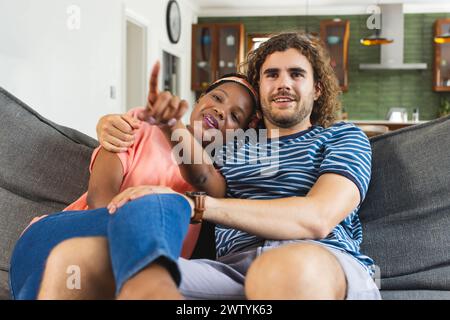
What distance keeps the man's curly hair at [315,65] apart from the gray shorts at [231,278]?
584 mm

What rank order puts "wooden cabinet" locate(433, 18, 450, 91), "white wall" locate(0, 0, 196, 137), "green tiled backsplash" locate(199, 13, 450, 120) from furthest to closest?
"green tiled backsplash" locate(199, 13, 450, 120), "wooden cabinet" locate(433, 18, 450, 91), "white wall" locate(0, 0, 196, 137)

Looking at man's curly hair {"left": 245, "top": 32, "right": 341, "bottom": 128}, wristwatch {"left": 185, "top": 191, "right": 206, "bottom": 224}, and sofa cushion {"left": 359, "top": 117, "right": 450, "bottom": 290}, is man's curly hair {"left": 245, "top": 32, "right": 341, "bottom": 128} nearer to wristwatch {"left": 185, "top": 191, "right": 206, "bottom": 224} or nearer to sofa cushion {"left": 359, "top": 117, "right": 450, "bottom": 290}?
sofa cushion {"left": 359, "top": 117, "right": 450, "bottom": 290}

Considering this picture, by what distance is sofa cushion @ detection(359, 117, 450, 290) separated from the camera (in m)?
1.38

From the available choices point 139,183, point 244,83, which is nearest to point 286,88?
point 244,83

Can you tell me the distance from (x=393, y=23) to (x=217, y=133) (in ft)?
21.5

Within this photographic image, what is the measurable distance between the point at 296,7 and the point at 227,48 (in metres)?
1.16

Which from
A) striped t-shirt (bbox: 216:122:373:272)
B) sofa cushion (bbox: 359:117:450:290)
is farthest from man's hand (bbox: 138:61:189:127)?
sofa cushion (bbox: 359:117:450:290)

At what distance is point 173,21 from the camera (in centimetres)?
660

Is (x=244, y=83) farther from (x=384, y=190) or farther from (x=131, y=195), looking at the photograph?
(x=131, y=195)

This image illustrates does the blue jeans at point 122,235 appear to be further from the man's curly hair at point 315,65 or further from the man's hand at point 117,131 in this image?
the man's curly hair at point 315,65

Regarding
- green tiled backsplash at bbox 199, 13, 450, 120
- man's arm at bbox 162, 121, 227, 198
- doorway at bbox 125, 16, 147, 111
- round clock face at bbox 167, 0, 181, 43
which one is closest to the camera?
man's arm at bbox 162, 121, 227, 198

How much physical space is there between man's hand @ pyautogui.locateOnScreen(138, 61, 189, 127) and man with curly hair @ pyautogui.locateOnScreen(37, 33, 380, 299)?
0.18 metres

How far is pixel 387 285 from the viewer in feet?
4.51
